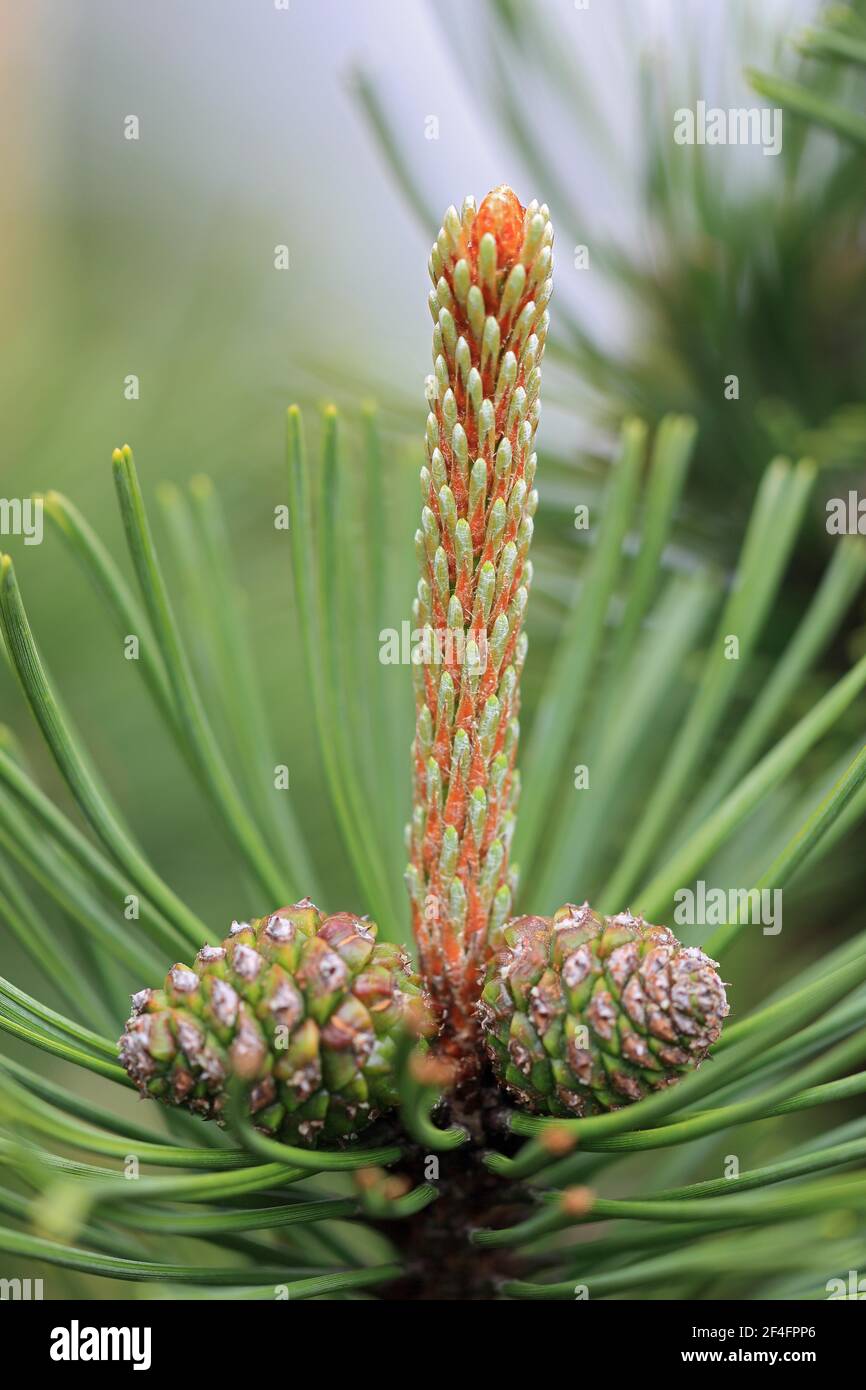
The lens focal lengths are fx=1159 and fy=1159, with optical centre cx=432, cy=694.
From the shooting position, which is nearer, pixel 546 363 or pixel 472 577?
pixel 472 577

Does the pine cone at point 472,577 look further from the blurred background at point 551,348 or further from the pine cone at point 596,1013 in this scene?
the blurred background at point 551,348

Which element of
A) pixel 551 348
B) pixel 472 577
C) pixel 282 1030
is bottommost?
pixel 282 1030

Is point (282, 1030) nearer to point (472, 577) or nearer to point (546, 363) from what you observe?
point (472, 577)

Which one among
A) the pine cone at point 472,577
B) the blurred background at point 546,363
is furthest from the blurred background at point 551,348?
the pine cone at point 472,577

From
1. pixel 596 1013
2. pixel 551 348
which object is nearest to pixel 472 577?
pixel 596 1013

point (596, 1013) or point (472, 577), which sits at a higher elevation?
point (472, 577)

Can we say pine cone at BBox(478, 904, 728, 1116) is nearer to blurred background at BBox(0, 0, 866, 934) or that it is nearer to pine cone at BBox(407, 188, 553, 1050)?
pine cone at BBox(407, 188, 553, 1050)
